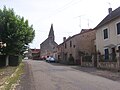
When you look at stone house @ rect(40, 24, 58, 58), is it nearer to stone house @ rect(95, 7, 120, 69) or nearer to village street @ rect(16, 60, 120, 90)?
stone house @ rect(95, 7, 120, 69)

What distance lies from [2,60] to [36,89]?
27.5 meters

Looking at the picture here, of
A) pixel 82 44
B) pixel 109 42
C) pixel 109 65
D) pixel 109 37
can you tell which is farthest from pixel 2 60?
pixel 82 44

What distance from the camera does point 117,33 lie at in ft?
115

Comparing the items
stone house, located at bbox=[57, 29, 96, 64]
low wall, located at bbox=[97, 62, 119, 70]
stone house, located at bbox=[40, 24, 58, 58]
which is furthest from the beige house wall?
stone house, located at bbox=[40, 24, 58, 58]

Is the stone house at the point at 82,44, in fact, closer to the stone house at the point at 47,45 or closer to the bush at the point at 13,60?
the bush at the point at 13,60

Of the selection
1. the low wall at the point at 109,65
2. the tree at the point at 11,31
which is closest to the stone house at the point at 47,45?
the tree at the point at 11,31

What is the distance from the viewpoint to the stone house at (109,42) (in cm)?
3110

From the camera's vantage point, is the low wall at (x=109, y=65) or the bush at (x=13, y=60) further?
the bush at (x=13, y=60)

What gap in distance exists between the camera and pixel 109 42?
3806cm

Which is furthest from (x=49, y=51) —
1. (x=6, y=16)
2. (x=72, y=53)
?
(x=6, y=16)

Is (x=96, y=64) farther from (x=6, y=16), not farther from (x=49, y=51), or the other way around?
(x=49, y=51)

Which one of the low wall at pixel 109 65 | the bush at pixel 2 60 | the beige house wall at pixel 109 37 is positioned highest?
the beige house wall at pixel 109 37

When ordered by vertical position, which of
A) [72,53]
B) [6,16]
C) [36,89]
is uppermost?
[6,16]

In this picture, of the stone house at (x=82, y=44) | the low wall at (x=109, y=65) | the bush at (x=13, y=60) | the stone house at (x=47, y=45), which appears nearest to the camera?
the low wall at (x=109, y=65)
